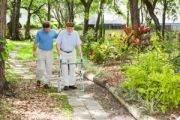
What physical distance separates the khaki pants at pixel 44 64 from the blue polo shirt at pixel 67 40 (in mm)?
555

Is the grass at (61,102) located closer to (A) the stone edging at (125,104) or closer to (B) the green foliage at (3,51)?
(A) the stone edging at (125,104)

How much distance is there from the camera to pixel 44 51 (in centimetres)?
1352

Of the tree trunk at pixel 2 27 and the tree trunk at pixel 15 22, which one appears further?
the tree trunk at pixel 15 22

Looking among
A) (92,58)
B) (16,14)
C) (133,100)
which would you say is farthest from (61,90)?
(16,14)

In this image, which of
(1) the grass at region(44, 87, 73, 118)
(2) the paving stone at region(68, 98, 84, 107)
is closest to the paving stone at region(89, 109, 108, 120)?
(1) the grass at region(44, 87, 73, 118)

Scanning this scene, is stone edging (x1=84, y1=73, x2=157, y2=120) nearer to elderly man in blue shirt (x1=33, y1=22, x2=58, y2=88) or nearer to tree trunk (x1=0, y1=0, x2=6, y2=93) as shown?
elderly man in blue shirt (x1=33, y1=22, x2=58, y2=88)

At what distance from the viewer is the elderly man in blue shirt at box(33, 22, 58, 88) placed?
1344 centimetres

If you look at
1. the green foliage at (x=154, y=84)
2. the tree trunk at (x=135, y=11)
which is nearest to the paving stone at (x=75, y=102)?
the green foliage at (x=154, y=84)

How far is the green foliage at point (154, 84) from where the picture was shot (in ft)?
31.3

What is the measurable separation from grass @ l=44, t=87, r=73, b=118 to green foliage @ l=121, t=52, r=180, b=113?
140 cm

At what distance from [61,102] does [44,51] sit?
255cm

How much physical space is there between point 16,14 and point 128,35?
30769 millimetres

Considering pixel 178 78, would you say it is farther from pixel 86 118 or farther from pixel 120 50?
pixel 120 50

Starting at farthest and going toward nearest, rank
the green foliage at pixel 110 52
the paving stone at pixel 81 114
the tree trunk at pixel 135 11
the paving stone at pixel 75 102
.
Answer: the tree trunk at pixel 135 11
the green foliage at pixel 110 52
the paving stone at pixel 75 102
the paving stone at pixel 81 114
